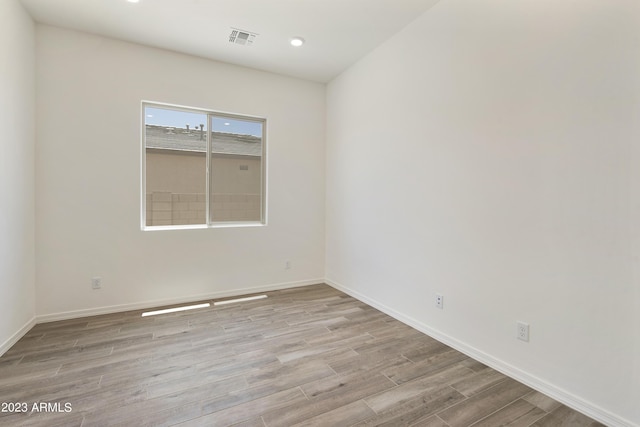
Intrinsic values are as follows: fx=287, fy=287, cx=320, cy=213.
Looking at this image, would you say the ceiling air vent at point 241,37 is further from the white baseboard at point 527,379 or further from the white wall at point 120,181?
the white baseboard at point 527,379

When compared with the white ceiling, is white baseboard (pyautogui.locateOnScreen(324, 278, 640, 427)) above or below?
below

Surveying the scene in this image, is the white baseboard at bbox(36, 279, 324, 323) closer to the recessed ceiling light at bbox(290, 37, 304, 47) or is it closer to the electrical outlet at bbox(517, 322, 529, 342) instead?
the electrical outlet at bbox(517, 322, 529, 342)

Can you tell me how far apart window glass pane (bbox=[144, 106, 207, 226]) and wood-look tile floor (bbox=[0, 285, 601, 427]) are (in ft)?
4.05

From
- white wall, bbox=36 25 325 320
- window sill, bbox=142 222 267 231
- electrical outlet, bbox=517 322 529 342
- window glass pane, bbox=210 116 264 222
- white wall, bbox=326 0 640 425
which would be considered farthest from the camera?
window glass pane, bbox=210 116 264 222

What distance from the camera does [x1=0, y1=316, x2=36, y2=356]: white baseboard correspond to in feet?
7.33

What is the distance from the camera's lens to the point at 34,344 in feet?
7.85

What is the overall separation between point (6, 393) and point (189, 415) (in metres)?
1.22

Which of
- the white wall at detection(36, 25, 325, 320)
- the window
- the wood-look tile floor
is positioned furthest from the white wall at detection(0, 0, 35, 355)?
the window

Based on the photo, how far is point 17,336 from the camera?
2447 millimetres

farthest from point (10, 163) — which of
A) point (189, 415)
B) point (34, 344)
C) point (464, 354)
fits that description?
point (464, 354)

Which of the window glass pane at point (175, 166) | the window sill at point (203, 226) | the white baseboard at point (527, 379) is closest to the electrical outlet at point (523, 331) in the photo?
the white baseboard at point (527, 379)

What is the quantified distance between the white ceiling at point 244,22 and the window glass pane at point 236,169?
845mm

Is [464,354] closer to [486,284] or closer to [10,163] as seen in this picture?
[486,284]

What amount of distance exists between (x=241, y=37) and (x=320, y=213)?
237 centimetres
